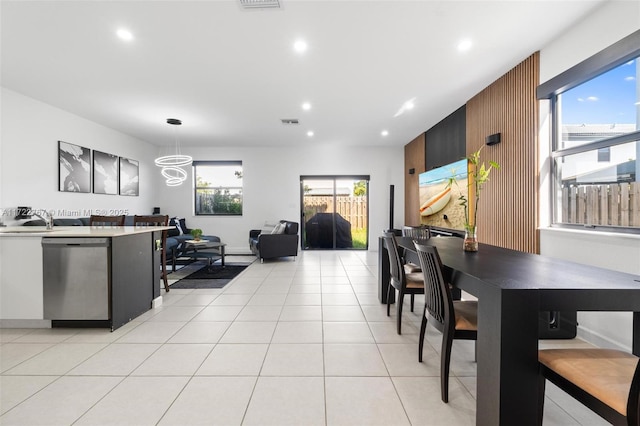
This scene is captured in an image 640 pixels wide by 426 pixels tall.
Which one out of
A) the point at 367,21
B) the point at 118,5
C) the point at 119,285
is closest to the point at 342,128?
the point at 367,21

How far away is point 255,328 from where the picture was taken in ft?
9.19

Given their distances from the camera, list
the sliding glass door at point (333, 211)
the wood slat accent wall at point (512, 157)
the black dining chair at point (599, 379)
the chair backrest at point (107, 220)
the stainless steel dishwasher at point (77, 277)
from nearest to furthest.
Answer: the black dining chair at point (599, 379) → the stainless steel dishwasher at point (77, 277) → the wood slat accent wall at point (512, 157) → the chair backrest at point (107, 220) → the sliding glass door at point (333, 211)

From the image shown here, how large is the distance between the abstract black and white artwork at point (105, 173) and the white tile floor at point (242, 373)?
3.83m

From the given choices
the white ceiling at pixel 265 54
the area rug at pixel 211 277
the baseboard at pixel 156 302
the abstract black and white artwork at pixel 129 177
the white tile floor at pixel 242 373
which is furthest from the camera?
the abstract black and white artwork at pixel 129 177

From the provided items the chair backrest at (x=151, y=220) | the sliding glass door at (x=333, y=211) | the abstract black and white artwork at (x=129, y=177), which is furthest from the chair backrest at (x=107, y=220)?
the sliding glass door at (x=333, y=211)

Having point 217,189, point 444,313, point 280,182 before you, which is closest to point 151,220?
point 217,189

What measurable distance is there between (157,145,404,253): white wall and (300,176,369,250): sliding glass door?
0.21m

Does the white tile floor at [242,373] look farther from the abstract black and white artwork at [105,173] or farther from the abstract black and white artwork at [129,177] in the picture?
the abstract black and white artwork at [129,177]

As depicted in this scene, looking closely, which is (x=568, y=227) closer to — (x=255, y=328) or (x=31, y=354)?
(x=255, y=328)

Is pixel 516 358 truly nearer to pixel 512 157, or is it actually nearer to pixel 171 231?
pixel 512 157

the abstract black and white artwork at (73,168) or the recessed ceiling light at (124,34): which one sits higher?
the recessed ceiling light at (124,34)

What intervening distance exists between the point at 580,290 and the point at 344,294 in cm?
288

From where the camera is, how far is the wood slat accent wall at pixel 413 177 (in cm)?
691

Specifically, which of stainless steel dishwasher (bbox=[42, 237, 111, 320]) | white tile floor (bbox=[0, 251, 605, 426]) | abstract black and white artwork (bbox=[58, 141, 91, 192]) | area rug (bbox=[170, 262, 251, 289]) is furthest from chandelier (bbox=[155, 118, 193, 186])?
white tile floor (bbox=[0, 251, 605, 426])
